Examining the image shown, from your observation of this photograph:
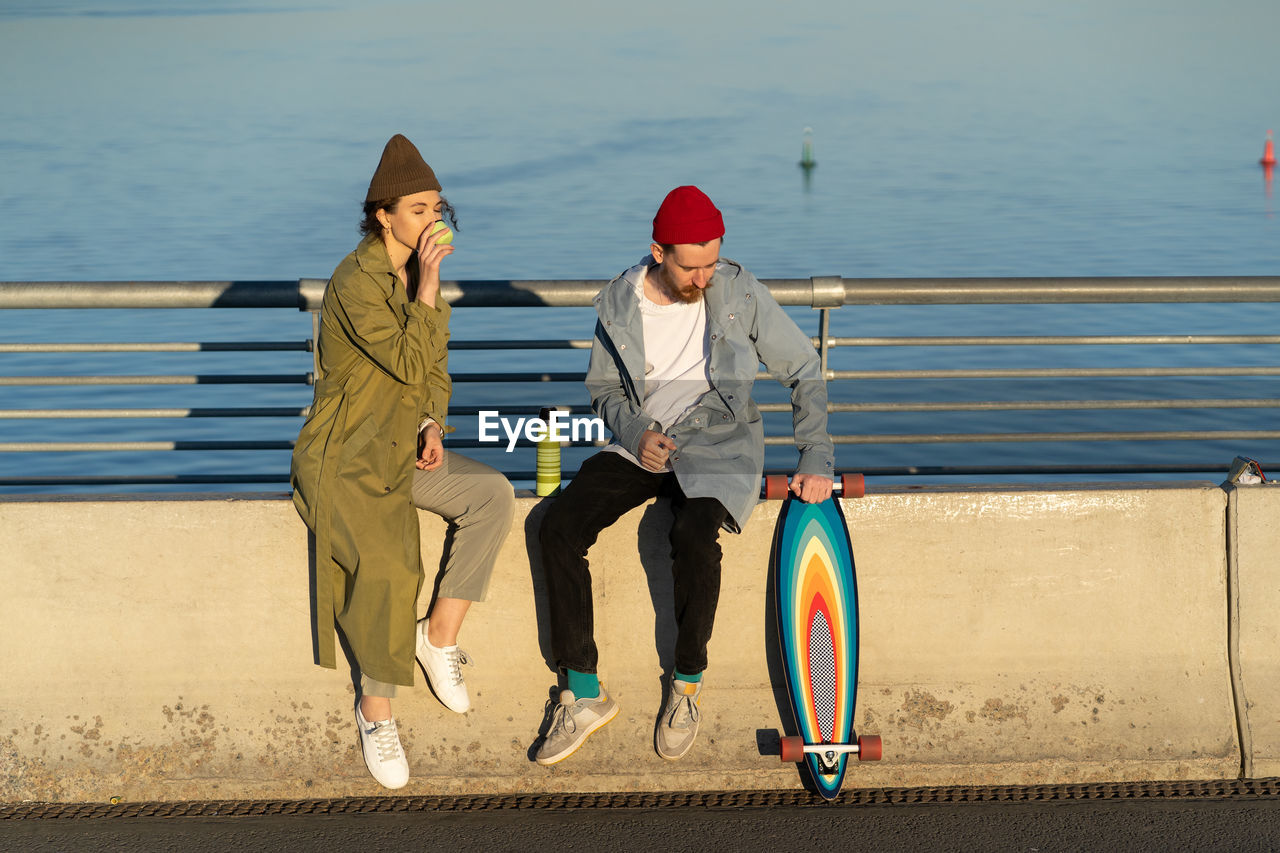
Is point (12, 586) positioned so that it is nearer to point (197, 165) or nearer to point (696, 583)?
point (696, 583)

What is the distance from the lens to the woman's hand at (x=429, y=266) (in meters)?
4.44

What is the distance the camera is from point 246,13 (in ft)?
479

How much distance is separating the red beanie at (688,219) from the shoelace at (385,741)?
1.92 meters

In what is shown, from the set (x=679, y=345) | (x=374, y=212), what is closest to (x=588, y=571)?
(x=679, y=345)

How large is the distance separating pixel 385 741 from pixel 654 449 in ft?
4.39

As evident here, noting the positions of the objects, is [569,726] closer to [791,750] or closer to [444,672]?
[444,672]

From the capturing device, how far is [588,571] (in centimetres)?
471

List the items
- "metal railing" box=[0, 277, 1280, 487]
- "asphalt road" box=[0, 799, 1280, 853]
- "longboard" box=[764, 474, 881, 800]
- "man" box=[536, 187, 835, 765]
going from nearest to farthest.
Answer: "asphalt road" box=[0, 799, 1280, 853] < "man" box=[536, 187, 835, 765] < "longboard" box=[764, 474, 881, 800] < "metal railing" box=[0, 277, 1280, 487]

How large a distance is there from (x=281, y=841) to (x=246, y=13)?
15380cm

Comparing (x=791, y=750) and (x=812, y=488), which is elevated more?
(x=812, y=488)

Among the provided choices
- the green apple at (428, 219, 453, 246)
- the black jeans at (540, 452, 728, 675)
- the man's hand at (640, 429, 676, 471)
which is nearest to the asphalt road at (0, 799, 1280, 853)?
the black jeans at (540, 452, 728, 675)

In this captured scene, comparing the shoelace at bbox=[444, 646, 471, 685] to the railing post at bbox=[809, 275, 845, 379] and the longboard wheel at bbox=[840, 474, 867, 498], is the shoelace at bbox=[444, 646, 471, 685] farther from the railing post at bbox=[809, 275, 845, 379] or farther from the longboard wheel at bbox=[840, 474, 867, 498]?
the railing post at bbox=[809, 275, 845, 379]

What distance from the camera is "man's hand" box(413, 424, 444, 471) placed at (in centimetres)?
471

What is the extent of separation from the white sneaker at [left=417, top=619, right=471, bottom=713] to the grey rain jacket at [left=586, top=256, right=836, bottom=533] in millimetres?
951
